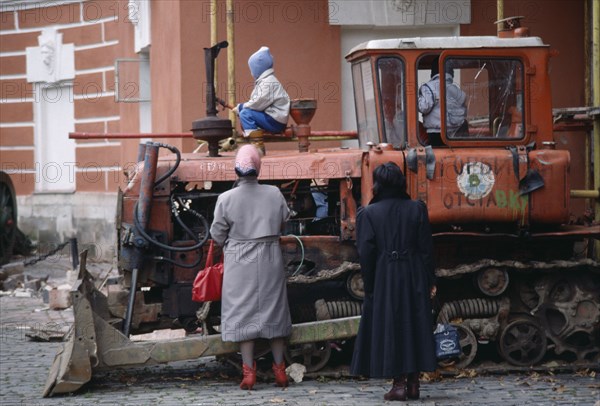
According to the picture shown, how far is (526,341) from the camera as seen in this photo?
34.7 ft

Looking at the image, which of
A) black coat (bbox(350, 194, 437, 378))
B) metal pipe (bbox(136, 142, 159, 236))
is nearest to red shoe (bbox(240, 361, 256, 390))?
black coat (bbox(350, 194, 437, 378))

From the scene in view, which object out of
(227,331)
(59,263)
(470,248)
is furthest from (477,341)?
(59,263)

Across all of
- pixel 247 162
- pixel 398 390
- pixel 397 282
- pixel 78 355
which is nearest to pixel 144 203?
pixel 247 162

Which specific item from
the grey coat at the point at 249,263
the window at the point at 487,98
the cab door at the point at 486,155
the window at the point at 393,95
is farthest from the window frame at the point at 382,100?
the grey coat at the point at 249,263

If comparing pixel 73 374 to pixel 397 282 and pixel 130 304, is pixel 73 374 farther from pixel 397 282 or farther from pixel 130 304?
pixel 397 282

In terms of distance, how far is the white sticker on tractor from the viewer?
1032 cm

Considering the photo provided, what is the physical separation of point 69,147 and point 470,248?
1395 centimetres

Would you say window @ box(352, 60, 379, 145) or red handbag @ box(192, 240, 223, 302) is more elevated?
window @ box(352, 60, 379, 145)

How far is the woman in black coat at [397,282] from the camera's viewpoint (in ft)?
30.2

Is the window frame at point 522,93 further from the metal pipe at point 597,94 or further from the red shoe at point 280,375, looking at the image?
the red shoe at point 280,375

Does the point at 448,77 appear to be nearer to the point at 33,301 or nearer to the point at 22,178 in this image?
the point at 33,301

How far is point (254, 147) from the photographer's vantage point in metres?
10.1

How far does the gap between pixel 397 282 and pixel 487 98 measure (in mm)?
2149

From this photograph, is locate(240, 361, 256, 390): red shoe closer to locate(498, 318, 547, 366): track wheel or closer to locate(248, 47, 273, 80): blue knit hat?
locate(498, 318, 547, 366): track wheel
